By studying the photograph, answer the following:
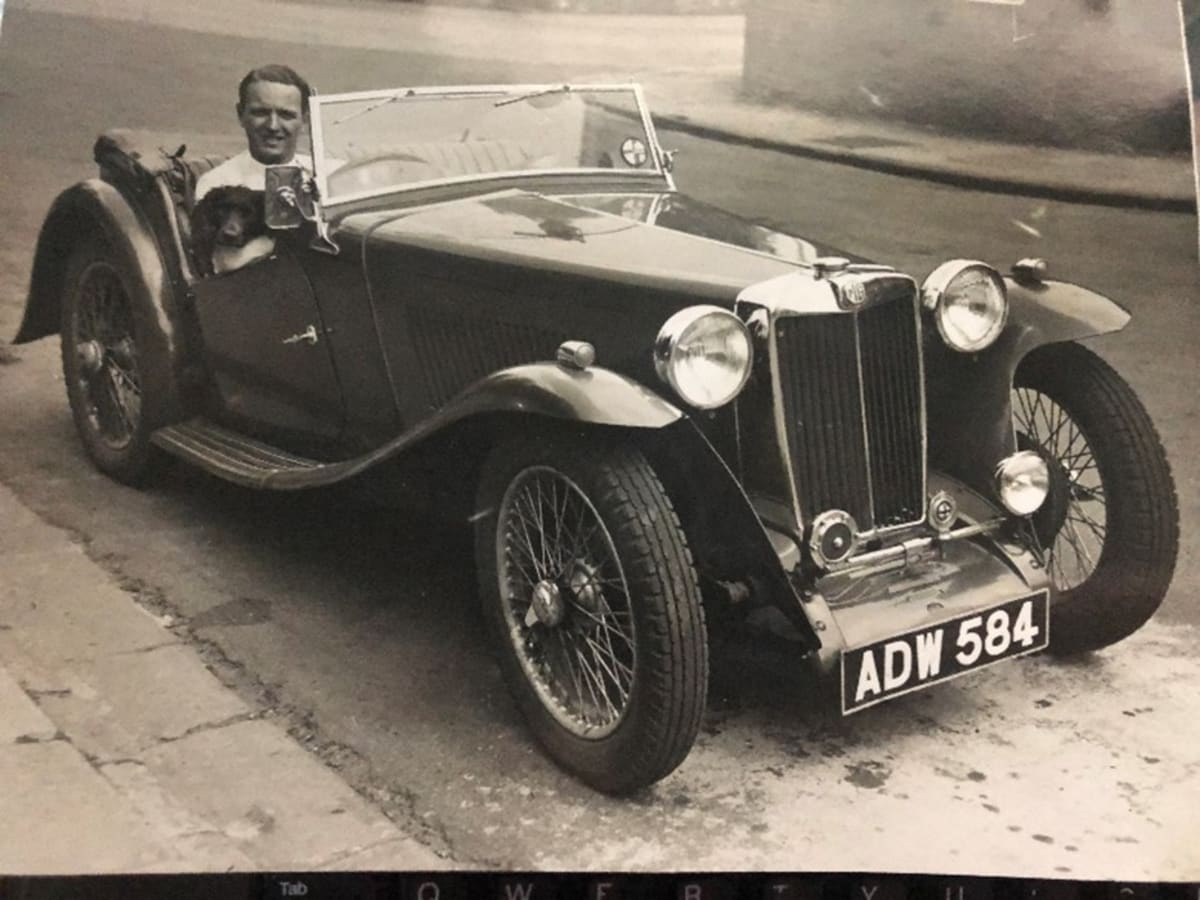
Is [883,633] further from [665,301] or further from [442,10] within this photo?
[442,10]

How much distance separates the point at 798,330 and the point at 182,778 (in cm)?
98

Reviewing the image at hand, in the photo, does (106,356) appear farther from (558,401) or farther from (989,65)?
(989,65)

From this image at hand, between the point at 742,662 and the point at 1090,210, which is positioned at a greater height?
the point at 1090,210

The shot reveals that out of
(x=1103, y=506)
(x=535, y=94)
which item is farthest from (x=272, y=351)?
(x=1103, y=506)

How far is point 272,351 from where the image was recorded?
2.06 meters

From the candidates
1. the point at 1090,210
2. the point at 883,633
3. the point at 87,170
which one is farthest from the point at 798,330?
the point at 87,170

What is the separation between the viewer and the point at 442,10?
1920mm

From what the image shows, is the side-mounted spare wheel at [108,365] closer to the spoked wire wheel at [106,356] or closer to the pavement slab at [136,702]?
the spoked wire wheel at [106,356]

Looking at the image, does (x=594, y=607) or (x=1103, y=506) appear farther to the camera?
(x=1103, y=506)

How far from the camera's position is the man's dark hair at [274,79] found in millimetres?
1856

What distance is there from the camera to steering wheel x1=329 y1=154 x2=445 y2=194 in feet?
6.28

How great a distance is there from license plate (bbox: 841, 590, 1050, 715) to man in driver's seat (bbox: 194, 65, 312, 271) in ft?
3.73

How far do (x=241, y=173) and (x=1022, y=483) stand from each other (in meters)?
1.31

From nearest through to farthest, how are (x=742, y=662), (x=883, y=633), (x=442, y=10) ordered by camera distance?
(x=883, y=633) → (x=742, y=662) → (x=442, y=10)
